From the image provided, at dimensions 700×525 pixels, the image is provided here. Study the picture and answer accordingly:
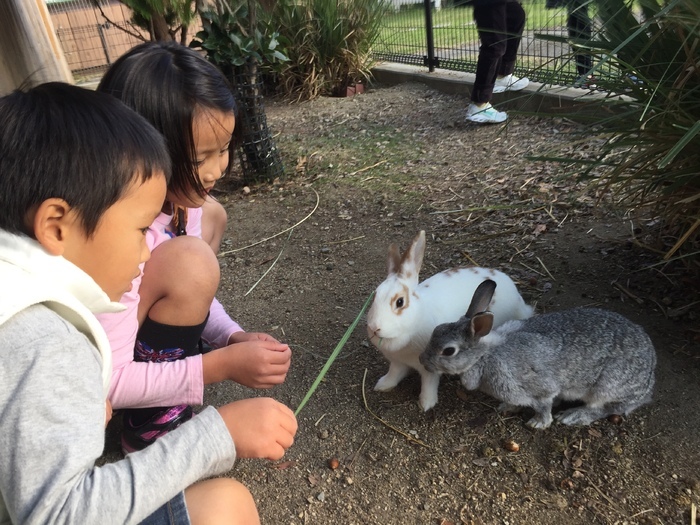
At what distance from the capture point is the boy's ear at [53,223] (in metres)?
1.00

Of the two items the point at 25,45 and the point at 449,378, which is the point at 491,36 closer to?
the point at 449,378

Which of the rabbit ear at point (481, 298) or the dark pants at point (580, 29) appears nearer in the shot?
the rabbit ear at point (481, 298)

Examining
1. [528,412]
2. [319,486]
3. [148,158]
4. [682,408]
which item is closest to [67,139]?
[148,158]

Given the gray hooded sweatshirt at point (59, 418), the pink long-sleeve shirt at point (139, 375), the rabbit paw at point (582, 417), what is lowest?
the rabbit paw at point (582, 417)

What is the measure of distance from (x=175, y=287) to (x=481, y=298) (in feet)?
3.03

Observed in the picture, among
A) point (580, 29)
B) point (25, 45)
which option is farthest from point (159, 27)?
point (580, 29)

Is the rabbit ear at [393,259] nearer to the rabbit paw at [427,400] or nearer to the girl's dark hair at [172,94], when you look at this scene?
the rabbit paw at [427,400]

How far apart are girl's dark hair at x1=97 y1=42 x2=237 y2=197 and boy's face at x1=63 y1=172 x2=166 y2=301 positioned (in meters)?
0.52

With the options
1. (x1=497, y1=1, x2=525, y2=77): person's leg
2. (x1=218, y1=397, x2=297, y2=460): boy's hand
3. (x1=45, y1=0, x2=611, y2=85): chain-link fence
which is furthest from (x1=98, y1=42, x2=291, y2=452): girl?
(x1=497, y1=1, x2=525, y2=77): person's leg

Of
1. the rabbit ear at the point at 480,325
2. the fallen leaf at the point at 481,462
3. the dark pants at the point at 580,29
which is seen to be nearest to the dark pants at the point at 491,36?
the dark pants at the point at 580,29

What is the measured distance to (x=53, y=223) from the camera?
3.38 ft

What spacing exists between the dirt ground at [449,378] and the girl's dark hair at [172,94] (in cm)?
87

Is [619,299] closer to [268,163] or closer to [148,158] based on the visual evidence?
[148,158]

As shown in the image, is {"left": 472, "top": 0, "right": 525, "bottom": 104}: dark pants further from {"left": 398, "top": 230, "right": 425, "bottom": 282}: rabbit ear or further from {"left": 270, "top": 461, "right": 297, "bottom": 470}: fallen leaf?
Answer: {"left": 270, "top": 461, "right": 297, "bottom": 470}: fallen leaf
